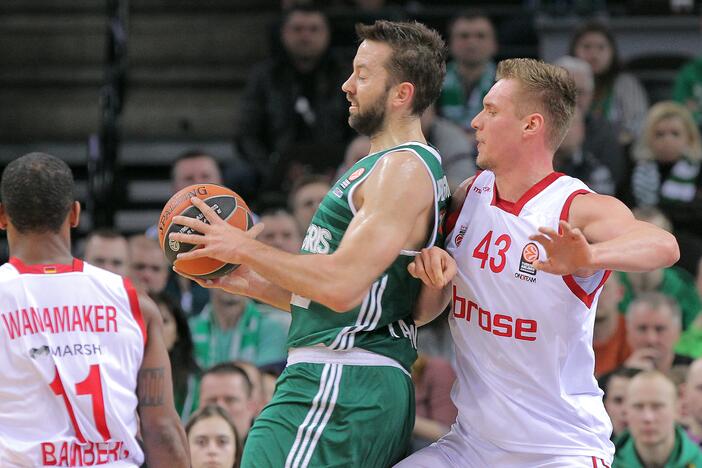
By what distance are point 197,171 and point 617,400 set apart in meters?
3.88

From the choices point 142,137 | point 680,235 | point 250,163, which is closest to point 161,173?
point 142,137

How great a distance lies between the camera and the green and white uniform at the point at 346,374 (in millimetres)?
4566

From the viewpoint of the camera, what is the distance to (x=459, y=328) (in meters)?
4.96

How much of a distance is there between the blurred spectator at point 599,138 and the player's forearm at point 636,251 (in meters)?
5.82

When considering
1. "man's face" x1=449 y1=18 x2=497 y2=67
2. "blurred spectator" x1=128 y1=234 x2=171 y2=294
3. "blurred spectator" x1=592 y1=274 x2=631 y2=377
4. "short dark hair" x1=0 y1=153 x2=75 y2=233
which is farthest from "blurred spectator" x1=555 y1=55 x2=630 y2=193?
"short dark hair" x1=0 y1=153 x2=75 y2=233

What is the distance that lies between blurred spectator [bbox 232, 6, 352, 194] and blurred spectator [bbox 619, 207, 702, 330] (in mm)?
2982

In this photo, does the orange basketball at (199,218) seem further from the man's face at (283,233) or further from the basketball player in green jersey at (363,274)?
the man's face at (283,233)

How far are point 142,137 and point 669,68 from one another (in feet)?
18.0

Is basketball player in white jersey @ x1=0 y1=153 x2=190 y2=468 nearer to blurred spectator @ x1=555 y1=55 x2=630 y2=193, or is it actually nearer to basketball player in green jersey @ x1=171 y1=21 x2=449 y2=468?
basketball player in green jersey @ x1=171 y1=21 x2=449 y2=468

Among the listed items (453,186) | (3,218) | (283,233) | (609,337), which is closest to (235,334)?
(283,233)

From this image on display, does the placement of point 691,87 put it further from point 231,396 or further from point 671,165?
point 231,396

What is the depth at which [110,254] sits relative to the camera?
332 inches

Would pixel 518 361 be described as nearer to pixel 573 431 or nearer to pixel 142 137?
pixel 573 431

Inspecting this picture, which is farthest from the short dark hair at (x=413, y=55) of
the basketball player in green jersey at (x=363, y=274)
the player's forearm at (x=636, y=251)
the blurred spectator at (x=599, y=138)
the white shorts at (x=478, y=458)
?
the blurred spectator at (x=599, y=138)
